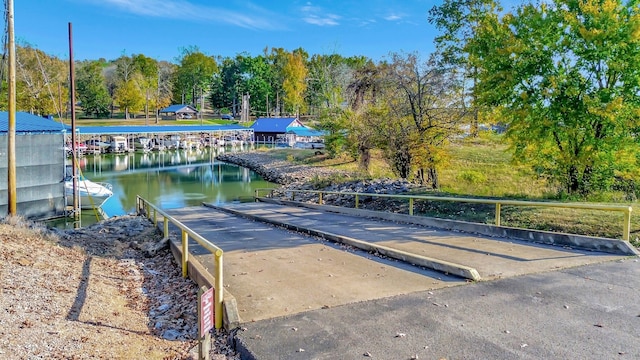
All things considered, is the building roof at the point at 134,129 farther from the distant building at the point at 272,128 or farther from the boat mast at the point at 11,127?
the boat mast at the point at 11,127

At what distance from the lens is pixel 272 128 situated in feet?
249

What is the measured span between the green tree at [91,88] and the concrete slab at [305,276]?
272 feet

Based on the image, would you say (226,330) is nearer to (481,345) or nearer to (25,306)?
(25,306)

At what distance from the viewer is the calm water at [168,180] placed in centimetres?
2977

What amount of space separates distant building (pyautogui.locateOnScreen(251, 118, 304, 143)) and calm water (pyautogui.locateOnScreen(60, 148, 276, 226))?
53.6 ft

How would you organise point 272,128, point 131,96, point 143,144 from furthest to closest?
point 131,96
point 272,128
point 143,144

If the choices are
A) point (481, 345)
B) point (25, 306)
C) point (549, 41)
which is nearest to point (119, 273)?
point (25, 306)

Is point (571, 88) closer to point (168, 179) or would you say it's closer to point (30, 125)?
point (30, 125)

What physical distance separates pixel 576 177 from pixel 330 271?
35.4ft

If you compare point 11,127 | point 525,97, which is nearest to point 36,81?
point 11,127

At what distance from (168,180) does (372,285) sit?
35929 mm

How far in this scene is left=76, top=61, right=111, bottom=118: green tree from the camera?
268 ft

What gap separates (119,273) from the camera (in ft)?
27.7

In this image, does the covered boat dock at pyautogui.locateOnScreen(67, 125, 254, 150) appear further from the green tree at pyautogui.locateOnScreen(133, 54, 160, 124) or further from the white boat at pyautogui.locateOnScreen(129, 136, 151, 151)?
the green tree at pyautogui.locateOnScreen(133, 54, 160, 124)
